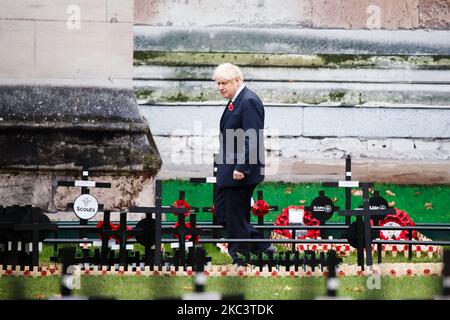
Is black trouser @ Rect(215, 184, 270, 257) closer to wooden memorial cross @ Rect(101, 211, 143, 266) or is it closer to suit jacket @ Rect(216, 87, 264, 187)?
suit jacket @ Rect(216, 87, 264, 187)

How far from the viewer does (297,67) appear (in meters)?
18.6

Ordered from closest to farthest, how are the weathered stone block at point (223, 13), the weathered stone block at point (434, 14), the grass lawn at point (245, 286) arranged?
the grass lawn at point (245, 286), the weathered stone block at point (223, 13), the weathered stone block at point (434, 14)

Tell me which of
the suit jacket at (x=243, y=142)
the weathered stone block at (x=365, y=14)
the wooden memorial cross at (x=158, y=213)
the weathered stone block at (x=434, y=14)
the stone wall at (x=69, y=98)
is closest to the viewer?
the wooden memorial cross at (x=158, y=213)

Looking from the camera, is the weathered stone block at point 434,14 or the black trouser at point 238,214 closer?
the black trouser at point 238,214

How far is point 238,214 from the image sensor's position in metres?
11.3

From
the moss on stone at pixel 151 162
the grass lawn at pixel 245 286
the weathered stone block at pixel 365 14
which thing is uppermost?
the weathered stone block at pixel 365 14

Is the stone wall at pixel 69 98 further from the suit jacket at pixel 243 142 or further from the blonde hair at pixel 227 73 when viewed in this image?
the blonde hair at pixel 227 73

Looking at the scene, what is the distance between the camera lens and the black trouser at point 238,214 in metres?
11.2

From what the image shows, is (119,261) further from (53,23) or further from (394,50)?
(394,50)

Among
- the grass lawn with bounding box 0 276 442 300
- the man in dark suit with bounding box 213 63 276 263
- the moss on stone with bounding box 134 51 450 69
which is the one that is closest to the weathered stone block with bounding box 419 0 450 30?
the moss on stone with bounding box 134 51 450 69

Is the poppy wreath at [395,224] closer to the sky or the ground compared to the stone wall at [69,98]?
closer to the ground

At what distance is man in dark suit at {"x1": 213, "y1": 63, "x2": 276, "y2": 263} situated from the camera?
11.0 meters

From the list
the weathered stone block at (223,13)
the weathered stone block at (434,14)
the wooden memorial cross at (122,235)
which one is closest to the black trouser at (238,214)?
the wooden memorial cross at (122,235)

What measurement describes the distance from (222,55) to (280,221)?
18.1ft
